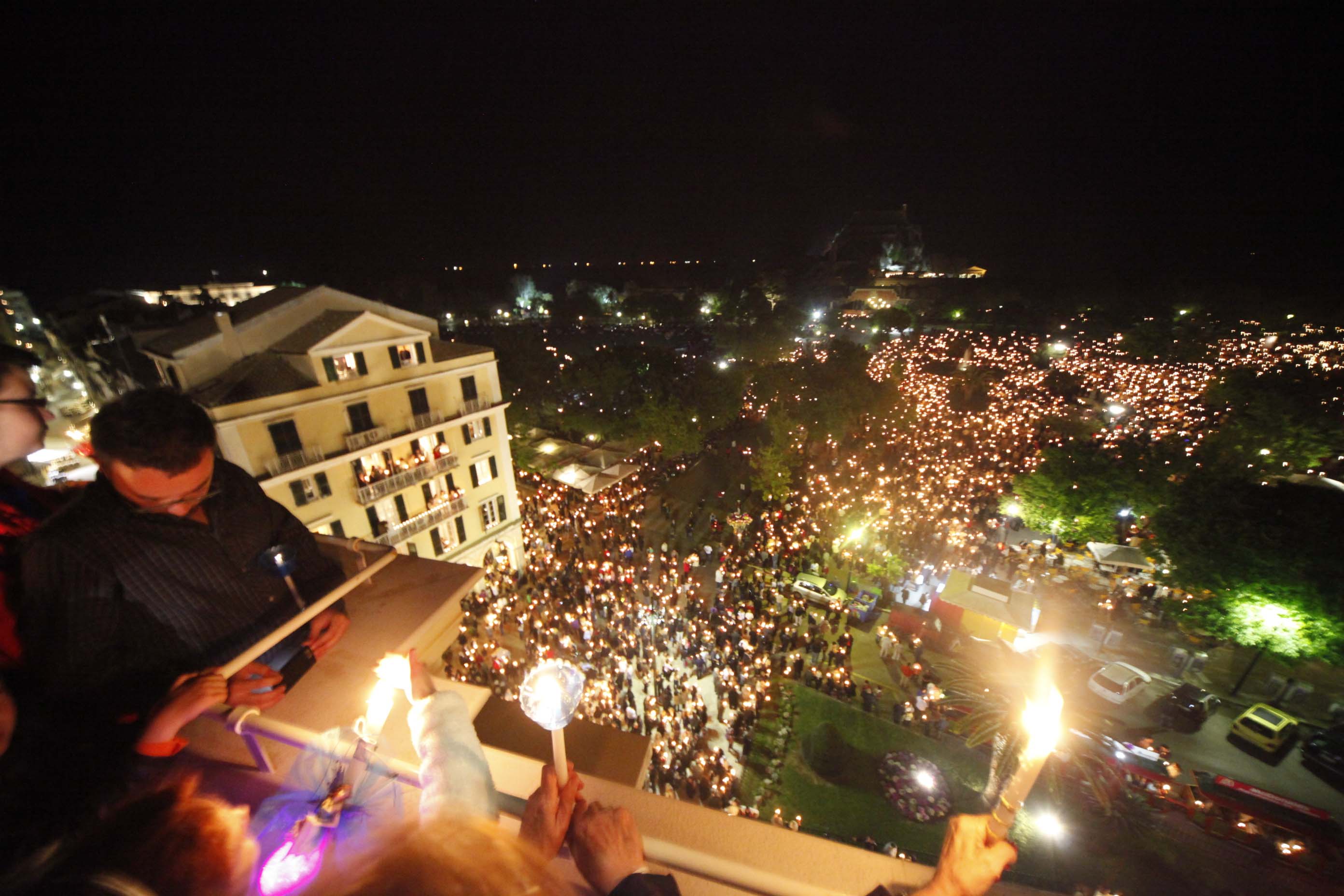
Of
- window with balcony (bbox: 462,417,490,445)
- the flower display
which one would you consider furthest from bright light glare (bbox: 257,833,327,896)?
window with balcony (bbox: 462,417,490,445)

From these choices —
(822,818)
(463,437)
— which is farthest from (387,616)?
(463,437)

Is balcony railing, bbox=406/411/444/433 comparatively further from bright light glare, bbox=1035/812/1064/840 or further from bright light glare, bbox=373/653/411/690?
bright light glare, bbox=1035/812/1064/840

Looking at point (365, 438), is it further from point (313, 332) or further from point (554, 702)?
point (554, 702)

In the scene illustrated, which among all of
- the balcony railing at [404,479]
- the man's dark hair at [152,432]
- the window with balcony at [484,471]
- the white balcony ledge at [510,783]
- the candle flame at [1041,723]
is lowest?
the window with balcony at [484,471]

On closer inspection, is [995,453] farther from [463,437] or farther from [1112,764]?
[463,437]

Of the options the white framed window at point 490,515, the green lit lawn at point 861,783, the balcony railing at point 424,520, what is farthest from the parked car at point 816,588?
the balcony railing at point 424,520

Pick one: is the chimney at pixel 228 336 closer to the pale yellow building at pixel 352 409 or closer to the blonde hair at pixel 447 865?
the pale yellow building at pixel 352 409

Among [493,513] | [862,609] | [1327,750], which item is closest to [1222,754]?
[1327,750]
